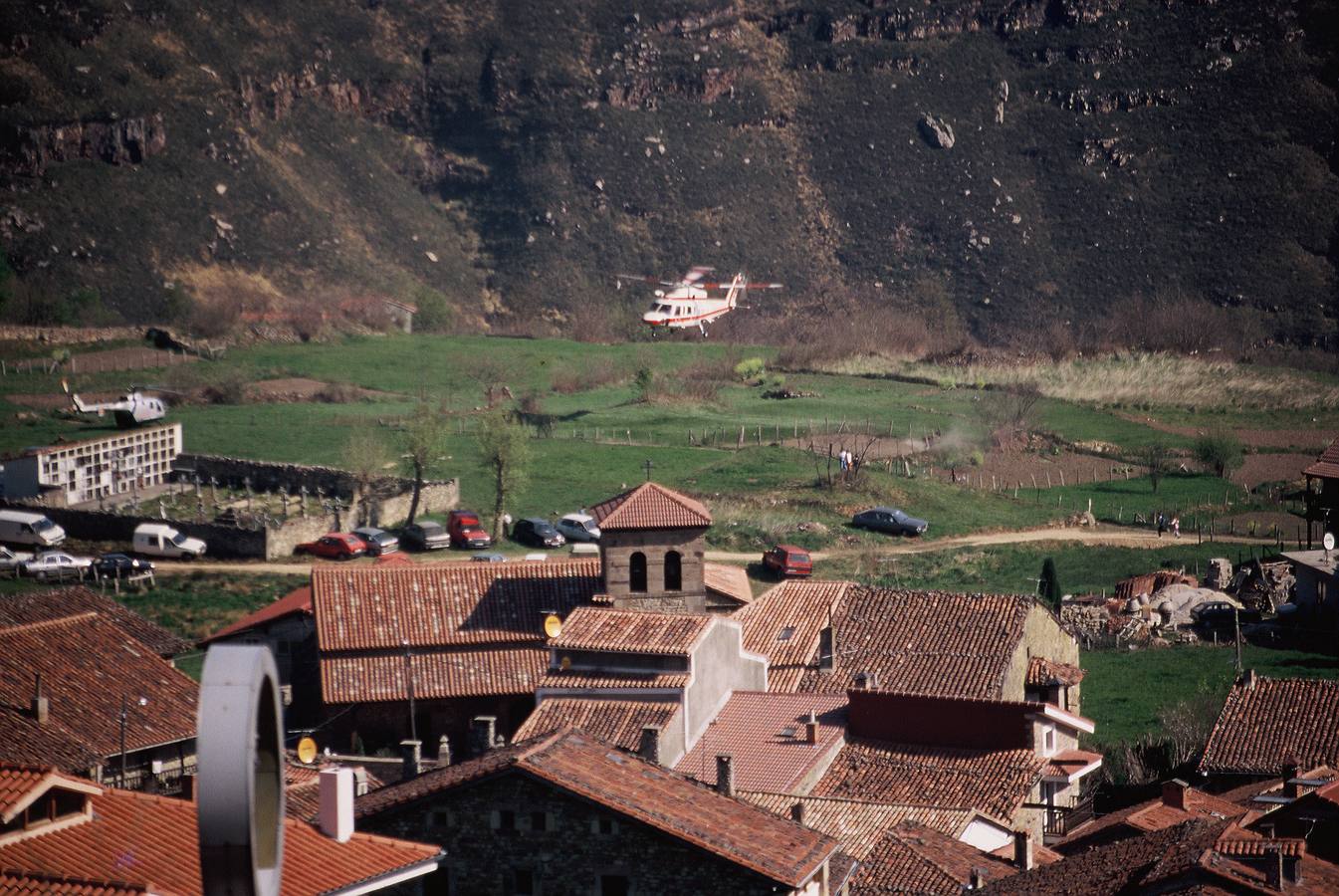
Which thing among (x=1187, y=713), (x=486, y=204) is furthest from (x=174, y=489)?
(x=486, y=204)

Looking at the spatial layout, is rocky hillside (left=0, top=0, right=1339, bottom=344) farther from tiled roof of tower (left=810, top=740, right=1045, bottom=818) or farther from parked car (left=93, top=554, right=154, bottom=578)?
tiled roof of tower (left=810, top=740, right=1045, bottom=818)

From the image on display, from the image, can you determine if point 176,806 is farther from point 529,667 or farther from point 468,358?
point 468,358

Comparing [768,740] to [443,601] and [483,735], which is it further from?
[443,601]

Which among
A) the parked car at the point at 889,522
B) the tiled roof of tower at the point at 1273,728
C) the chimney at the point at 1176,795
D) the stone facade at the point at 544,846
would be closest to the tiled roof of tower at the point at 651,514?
the tiled roof of tower at the point at 1273,728

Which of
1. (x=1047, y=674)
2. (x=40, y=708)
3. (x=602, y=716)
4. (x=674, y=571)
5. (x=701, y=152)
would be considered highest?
(x=701, y=152)

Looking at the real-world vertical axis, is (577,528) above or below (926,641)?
above

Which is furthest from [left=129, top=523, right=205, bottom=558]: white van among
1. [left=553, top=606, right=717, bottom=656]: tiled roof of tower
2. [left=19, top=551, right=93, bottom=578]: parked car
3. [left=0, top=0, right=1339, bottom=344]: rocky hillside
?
[left=0, top=0, right=1339, bottom=344]: rocky hillside

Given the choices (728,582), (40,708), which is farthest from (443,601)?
(40,708)
